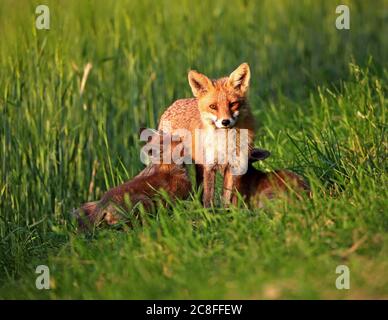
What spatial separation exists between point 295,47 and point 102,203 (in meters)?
5.73

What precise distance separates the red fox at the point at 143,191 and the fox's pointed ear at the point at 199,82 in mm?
518

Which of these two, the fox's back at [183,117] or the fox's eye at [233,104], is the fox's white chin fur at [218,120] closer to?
the fox's eye at [233,104]

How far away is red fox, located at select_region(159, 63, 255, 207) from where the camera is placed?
24.7 ft

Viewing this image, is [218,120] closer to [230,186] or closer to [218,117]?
[218,117]

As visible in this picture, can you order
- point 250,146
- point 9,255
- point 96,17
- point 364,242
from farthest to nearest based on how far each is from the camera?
point 96,17 → point 250,146 → point 9,255 → point 364,242

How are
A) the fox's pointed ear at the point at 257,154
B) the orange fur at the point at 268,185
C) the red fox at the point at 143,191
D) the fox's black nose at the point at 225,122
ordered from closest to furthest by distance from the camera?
1. the orange fur at the point at 268,185
2. the red fox at the point at 143,191
3. the fox's black nose at the point at 225,122
4. the fox's pointed ear at the point at 257,154

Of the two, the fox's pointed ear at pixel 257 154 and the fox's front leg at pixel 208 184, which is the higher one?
the fox's pointed ear at pixel 257 154

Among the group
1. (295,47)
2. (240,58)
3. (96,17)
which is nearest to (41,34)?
(96,17)

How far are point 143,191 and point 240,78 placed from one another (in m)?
1.37

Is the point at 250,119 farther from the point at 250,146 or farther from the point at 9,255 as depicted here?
the point at 9,255

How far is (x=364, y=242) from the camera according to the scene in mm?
5855

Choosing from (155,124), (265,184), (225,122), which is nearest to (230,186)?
(265,184)

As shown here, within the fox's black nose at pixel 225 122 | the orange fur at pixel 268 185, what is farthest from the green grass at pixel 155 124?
the fox's black nose at pixel 225 122

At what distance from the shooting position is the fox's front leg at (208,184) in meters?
7.51
